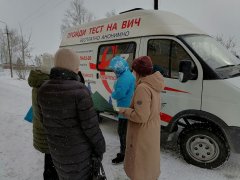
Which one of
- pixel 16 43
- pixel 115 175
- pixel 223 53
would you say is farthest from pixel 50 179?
pixel 16 43

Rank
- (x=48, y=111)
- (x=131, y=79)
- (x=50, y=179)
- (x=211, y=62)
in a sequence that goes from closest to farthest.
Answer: (x=48, y=111)
(x=50, y=179)
(x=131, y=79)
(x=211, y=62)

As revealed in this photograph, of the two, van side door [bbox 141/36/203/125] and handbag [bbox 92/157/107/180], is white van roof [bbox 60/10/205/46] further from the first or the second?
handbag [bbox 92/157/107/180]

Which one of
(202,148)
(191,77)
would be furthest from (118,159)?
(191,77)

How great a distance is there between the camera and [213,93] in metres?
3.81

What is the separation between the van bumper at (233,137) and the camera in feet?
12.0

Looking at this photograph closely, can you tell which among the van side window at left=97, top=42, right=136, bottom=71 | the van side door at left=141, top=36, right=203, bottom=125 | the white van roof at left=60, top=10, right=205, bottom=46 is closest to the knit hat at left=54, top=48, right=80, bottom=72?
the van side door at left=141, top=36, right=203, bottom=125

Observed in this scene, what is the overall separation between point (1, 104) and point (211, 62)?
291 inches

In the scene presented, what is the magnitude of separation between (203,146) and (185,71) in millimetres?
1283

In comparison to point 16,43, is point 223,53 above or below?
below

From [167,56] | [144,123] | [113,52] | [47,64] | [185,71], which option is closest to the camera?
[144,123]

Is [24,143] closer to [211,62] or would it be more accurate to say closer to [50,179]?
[50,179]

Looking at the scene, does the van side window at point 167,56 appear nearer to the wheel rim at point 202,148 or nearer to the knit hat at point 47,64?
the wheel rim at point 202,148

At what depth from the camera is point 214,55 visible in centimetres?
424

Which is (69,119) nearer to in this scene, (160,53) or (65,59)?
(65,59)
